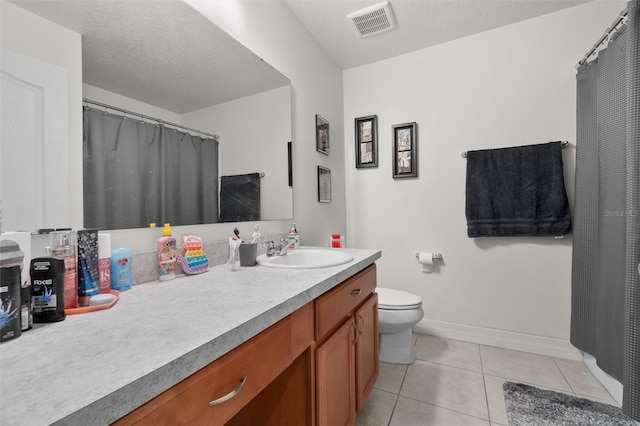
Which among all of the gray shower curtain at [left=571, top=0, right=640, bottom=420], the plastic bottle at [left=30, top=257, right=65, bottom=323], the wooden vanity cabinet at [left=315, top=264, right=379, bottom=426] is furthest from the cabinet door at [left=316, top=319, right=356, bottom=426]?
the gray shower curtain at [left=571, top=0, right=640, bottom=420]

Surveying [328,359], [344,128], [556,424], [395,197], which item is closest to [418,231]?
[395,197]

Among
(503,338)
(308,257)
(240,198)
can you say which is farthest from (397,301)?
(240,198)

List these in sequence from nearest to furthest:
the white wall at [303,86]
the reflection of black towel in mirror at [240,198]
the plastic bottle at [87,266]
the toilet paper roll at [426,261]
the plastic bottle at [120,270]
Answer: the plastic bottle at [87,266]
the plastic bottle at [120,270]
the reflection of black towel in mirror at [240,198]
the white wall at [303,86]
the toilet paper roll at [426,261]

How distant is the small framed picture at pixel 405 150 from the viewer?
7.44ft

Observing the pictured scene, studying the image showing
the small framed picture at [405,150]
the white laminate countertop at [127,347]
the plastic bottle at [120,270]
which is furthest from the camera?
the small framed picture at [405,150]

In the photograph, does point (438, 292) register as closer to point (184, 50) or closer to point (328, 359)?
point (328, 359)

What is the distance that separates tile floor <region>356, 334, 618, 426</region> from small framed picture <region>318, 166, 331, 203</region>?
1.24m

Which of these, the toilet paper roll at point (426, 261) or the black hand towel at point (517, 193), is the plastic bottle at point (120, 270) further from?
the black hand towel at point (517, 193)

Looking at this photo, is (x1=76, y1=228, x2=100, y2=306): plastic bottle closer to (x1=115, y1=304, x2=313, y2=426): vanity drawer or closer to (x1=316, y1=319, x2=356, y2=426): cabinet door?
(x1=115, y1=304, x2=313, y2=426): vanity drawer

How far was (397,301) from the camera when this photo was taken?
1.74 metres

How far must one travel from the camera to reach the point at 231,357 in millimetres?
552

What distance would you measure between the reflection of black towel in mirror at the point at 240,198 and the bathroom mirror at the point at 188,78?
0.14ft

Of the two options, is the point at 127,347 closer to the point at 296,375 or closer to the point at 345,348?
the point at 296,375

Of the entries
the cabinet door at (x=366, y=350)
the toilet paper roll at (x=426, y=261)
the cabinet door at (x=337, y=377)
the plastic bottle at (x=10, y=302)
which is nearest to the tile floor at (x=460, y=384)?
the cabinet door at (x=366, y=350)
